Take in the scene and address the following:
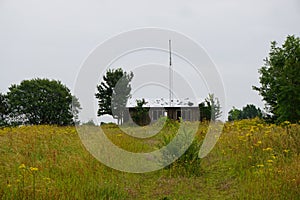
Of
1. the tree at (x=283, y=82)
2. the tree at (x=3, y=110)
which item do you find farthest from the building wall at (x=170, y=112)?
the tree at (x=3, y=110)

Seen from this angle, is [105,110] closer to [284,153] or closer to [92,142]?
[92,142]

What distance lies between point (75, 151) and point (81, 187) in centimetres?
331

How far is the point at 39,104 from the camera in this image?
3847cm

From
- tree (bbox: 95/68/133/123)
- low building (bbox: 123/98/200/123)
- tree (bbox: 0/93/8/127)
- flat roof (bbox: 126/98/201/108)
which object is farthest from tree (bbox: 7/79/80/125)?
low building (bbox: 123/98/200/123)

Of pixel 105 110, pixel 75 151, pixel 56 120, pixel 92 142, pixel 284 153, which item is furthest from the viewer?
pixel 56 120

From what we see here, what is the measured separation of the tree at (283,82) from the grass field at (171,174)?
8.29 meters

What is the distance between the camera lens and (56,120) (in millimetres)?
38000

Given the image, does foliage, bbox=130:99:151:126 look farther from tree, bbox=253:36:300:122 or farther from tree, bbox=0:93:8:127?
tree, bbox=0:93:8:127

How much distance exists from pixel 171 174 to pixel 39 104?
33.6m

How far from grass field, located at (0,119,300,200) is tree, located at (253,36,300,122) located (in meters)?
8.29

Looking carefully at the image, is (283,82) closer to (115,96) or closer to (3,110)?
(115,96)

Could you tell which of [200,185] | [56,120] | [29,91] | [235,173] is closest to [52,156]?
[200,185]

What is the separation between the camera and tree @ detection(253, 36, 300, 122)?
56.2 ft

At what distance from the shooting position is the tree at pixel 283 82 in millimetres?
17125
